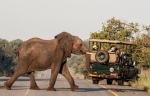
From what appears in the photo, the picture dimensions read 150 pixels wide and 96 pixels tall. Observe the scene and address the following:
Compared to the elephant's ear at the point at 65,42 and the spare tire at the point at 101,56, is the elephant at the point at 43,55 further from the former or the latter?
the spare tire at the point at 101,56

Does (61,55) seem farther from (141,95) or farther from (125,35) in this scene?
(125,35)

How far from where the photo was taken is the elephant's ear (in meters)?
24.5

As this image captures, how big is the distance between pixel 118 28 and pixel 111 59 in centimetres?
3472

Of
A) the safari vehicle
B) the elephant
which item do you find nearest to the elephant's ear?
the elephant

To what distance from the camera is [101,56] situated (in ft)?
103

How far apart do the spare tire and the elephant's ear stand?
6.70m

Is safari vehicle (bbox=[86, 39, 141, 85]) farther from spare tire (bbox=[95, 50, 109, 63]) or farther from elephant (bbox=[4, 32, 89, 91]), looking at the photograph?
elephant (bbox=[4, 32, 89, 91])

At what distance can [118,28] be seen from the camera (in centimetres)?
6600

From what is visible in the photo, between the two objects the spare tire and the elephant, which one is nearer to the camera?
the elephant

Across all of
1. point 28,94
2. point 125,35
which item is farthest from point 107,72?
point 125,35

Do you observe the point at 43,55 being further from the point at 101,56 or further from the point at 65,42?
the point at 101,56

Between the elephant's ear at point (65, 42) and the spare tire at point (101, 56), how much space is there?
670 centimetres

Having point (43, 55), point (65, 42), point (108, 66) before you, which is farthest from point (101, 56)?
point (43, 55)

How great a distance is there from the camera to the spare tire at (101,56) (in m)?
31.2
